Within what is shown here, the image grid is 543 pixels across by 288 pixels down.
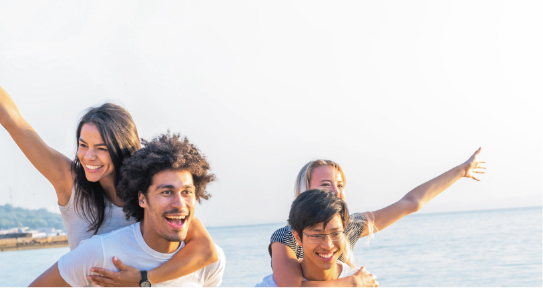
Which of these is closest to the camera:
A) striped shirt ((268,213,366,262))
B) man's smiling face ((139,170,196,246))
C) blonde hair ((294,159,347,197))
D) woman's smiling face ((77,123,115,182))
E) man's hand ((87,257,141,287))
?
man's hand ((87,257,141,287))

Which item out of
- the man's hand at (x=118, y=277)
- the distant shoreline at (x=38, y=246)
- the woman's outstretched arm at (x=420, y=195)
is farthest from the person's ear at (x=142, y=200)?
the distant shoreline at (x=38, y=246)

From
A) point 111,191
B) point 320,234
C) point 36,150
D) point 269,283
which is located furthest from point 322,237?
point 36,150

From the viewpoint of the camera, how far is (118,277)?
10.5 feet

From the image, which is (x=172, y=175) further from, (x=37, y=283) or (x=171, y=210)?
(x=37, y=283)

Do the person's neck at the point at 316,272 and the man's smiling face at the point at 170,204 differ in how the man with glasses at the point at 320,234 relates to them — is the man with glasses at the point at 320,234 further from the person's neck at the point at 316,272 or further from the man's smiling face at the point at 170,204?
the man's smiling face at the point at 170,204

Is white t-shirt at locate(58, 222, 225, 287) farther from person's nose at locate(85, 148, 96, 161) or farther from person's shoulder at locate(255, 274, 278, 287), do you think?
person's nose at locate(85, 148, 96, 161)

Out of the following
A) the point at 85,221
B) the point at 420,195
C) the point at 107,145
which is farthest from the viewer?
the point at 420,195

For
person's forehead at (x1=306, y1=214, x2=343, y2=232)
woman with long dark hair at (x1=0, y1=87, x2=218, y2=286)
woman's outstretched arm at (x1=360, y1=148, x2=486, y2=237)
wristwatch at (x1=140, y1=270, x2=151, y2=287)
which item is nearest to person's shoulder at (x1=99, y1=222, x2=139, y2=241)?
wristwatch at (x1=140, y1=270, x2=151, y2=287)

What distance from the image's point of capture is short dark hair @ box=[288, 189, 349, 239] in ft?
11.4

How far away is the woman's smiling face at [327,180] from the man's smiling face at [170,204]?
50.8 inches

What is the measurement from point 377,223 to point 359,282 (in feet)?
3.38

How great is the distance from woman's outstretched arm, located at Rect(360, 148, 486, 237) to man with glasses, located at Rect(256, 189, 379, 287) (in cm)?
89

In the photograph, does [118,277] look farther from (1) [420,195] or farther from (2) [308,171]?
(1) [420,195]

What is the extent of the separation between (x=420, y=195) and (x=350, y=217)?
83 cm
